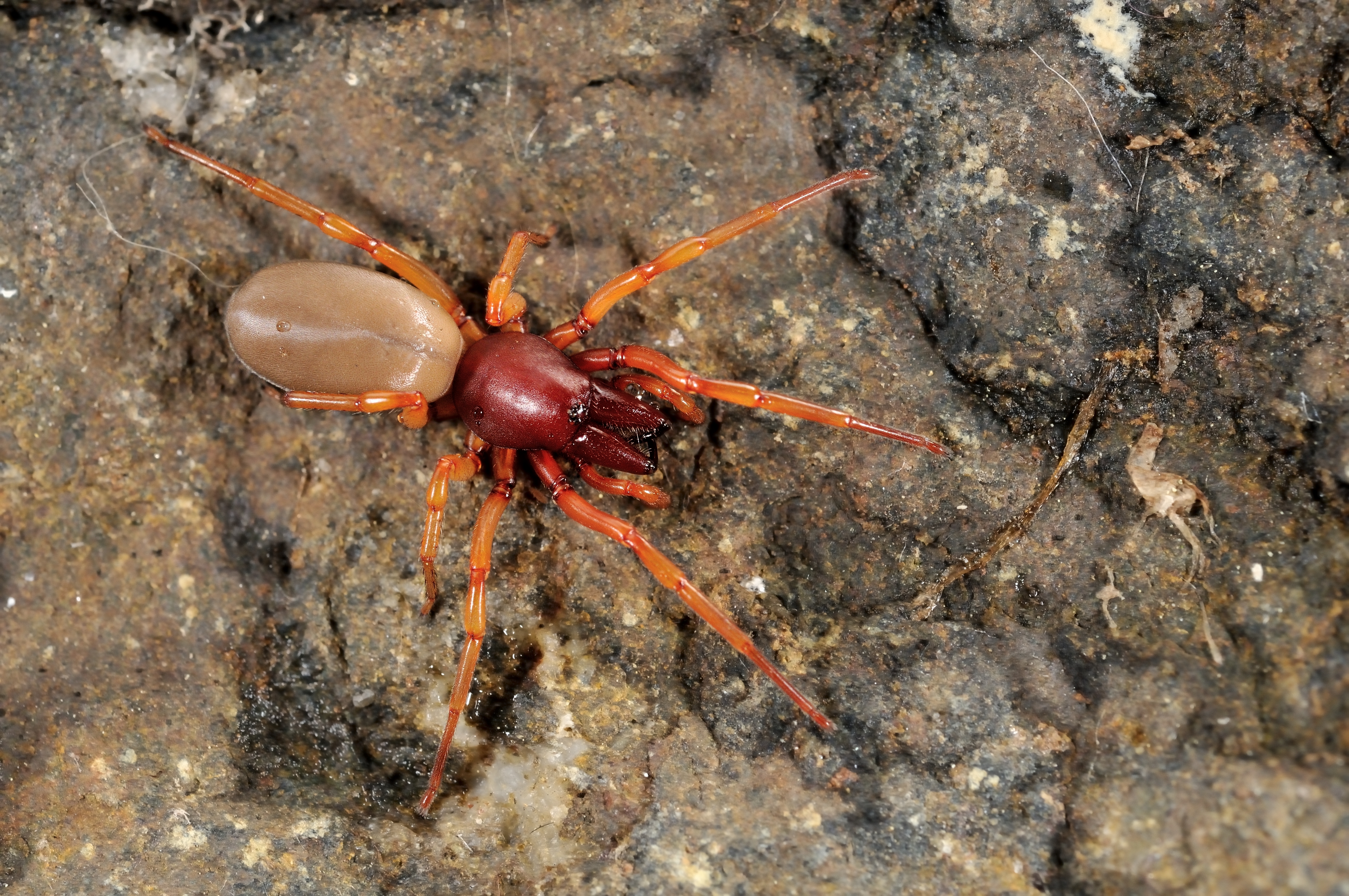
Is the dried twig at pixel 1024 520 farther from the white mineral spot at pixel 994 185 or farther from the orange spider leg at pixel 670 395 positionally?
the orange spider leg at pixel 670 395

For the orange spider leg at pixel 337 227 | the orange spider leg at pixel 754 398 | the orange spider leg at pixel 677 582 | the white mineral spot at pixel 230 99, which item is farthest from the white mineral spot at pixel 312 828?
the white mineral spot at pixel 230 99

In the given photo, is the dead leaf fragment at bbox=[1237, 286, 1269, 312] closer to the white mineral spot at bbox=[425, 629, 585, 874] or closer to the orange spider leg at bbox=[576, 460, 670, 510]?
the orange spider leg at bbox=[576, 460, 670, 510]

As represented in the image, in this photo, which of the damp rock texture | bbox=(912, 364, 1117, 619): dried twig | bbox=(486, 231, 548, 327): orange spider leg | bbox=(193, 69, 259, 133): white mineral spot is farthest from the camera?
bbox=(193, 69, 259, 133): white mineral spot

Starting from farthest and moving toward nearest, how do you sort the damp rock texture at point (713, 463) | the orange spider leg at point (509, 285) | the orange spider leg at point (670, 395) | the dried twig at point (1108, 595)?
1. the orange spider leg at point (509, 285)
2. the orange spider leg at point (670, 395)
3. the dried twig at point (1108, 595)
4. the damp rock texture at point (713, 463)

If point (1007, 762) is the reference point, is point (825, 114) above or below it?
above

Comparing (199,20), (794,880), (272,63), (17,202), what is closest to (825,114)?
(272,63)

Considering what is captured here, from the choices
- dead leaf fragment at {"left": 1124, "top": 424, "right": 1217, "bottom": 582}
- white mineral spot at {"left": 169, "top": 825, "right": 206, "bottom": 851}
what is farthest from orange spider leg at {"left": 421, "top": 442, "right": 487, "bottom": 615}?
dead leaf fragment at {"left": 1124, "top": 424, "right": 1217, "bottom": 582}

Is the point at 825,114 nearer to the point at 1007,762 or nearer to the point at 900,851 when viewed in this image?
the point at 1007,762
